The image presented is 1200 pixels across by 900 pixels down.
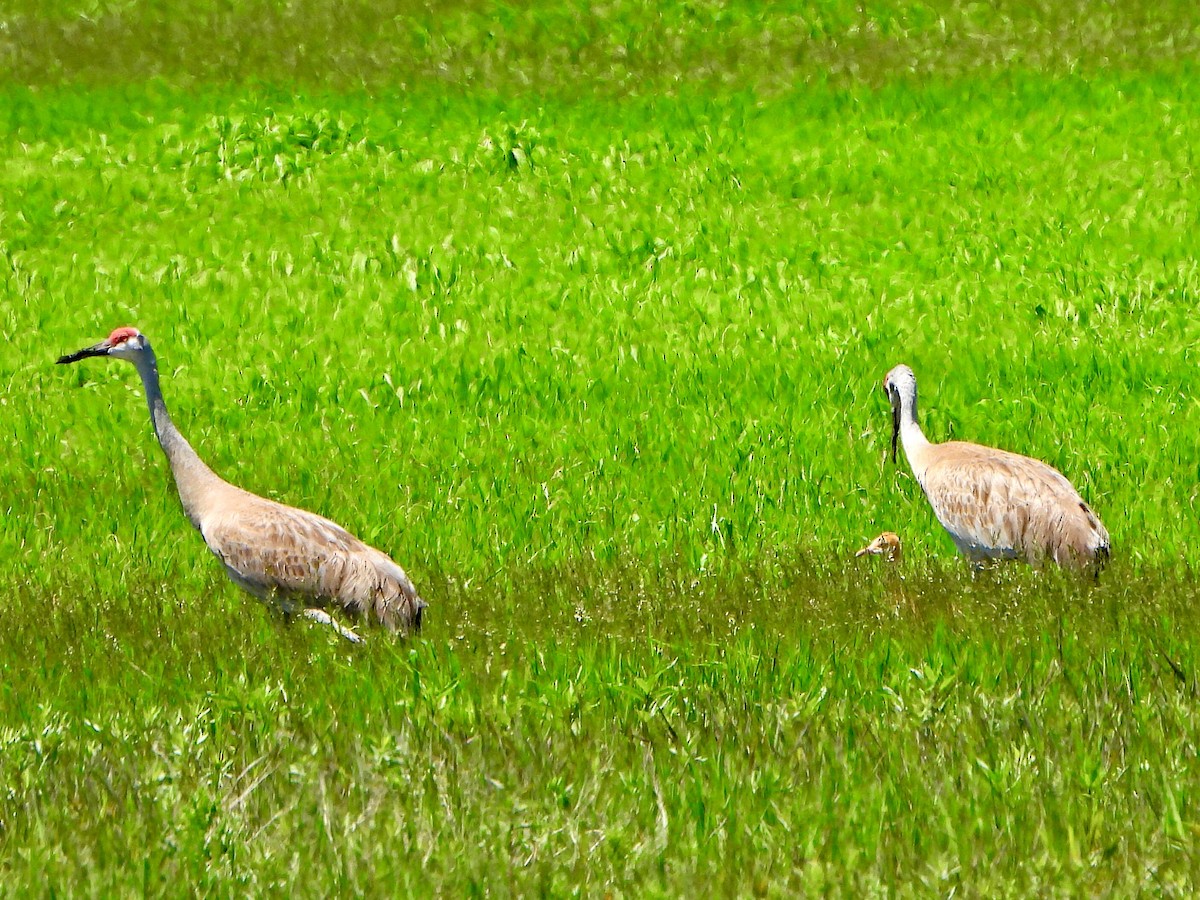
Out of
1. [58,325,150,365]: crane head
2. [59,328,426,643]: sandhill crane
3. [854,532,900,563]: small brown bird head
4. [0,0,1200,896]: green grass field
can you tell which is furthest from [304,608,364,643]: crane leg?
[854,532,900,563]: small brown bird head

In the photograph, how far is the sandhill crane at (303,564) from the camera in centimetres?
769

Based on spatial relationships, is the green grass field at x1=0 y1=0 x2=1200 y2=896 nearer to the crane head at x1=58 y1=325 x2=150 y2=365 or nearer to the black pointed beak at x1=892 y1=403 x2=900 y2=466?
the black pointed beak at x1=892 y1=403 x2=900 y2=466

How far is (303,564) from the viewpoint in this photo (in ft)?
26.0

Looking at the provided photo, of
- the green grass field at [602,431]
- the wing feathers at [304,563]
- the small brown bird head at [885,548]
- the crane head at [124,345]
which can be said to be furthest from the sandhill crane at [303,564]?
the small brown bird head at [885,548]

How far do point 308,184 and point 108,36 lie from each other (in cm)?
551

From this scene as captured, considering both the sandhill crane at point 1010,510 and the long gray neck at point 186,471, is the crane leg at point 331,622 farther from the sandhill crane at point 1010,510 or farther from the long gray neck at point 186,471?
the sandhill crane at point 1010,510

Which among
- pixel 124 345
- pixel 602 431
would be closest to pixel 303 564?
pixel 124 345

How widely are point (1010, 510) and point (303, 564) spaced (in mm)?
3689

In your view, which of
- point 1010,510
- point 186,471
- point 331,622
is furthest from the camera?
point 186,471

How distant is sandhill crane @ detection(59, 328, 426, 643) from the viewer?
7.69 meters

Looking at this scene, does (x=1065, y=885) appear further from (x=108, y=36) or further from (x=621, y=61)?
(x=108, y=36)

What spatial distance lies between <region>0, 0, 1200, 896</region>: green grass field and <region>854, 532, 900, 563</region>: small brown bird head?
259mm

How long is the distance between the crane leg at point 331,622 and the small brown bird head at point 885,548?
8.92ft

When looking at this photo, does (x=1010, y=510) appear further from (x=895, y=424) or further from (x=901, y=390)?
(x=895, y=424)
